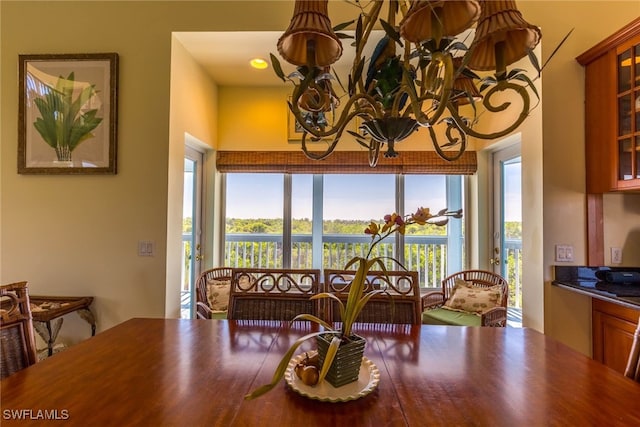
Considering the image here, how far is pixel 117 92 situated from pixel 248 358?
2.21 metres

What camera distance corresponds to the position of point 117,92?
2307mm

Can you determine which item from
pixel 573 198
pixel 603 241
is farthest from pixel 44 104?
pixel 603 241

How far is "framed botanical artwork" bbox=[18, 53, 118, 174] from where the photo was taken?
229cm

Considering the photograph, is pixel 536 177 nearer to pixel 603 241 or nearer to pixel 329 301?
pixel 603 241

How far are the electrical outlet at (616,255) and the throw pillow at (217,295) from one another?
290cm

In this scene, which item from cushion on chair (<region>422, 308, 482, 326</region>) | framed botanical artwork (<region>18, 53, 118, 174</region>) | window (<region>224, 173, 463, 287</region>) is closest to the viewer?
framed botanical artwork (<region>18, 53, 118, 174</region>)

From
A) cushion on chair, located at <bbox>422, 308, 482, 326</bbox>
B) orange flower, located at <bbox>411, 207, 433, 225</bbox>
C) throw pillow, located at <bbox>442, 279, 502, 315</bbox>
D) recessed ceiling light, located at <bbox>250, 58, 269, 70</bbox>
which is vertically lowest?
cushion on chair, located at <bbox>422, 308, 482, 326</bbox>

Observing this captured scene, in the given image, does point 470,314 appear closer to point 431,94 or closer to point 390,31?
point 431,94

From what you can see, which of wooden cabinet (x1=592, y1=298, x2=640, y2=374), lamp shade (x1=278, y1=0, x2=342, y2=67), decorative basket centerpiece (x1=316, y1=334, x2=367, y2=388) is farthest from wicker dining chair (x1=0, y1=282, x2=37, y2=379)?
wooden cabinet (x1=592, y1=298, x2=640, y2=374)

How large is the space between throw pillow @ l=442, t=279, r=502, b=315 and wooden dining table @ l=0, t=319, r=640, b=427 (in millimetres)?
1262

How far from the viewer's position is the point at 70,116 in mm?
2285

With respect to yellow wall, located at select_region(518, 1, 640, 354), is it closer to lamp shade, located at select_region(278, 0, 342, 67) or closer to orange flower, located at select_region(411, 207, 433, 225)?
orange flower, located at select_region(411, 207, 433, 225)

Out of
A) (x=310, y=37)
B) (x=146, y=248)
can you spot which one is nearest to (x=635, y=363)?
(x=310, y=37)

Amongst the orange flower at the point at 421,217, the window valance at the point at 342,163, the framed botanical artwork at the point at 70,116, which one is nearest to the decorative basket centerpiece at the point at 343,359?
the orange flower at the point at 421,217
